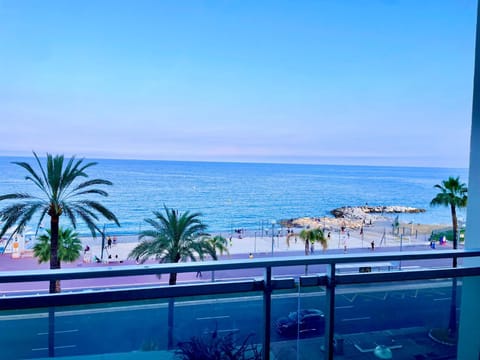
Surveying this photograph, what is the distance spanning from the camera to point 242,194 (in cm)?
4606

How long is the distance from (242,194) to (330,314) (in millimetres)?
44489

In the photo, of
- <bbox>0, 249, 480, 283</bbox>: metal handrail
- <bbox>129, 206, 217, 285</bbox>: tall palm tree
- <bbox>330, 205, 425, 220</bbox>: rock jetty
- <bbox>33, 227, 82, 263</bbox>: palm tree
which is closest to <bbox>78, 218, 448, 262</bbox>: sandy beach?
<bbox>330, 205, 425, 220</bbox>: rock jetty

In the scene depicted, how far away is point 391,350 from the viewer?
171 centimetres

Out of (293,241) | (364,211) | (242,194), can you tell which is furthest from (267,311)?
(242,194)

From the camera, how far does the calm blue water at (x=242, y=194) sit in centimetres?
3578

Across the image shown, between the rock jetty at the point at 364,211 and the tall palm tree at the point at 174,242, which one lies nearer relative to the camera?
the tall palm tree at the point at 174,242

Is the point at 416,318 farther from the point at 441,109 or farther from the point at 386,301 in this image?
the point at 441,109

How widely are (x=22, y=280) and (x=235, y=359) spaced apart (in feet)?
3.11

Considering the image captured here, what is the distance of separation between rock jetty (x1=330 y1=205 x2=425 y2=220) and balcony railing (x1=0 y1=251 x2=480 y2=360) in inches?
1439

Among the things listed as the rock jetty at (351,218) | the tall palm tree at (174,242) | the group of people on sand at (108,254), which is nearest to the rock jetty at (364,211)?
the rock jetty at (351,218)

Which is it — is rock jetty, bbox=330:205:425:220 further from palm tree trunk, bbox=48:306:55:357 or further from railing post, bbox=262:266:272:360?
palm tree trunk, bbox=48:306:55:357

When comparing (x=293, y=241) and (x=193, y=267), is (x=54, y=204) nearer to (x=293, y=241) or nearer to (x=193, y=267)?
(x=193, y=267)

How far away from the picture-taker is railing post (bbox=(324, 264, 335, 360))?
61.4 inches

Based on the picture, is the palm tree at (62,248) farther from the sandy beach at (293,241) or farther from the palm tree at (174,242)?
the sandy beach at (293,241)
